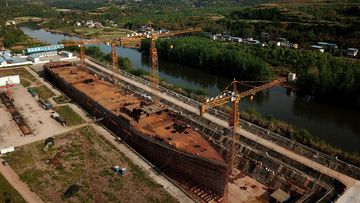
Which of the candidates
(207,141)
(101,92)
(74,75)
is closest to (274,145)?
(207,141)

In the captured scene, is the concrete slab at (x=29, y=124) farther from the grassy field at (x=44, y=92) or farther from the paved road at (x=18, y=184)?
the paved road at (x=18, y=184)

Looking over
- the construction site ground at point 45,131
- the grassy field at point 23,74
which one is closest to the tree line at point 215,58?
the grassy field at point 23,74

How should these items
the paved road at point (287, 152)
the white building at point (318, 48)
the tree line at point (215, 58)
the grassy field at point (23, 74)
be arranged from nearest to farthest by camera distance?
1. the paved road at point (287, 152)
2. the grassy field at point (23, 74)
3. the tree line at point (215, 58)
4. the white building at point (318, 48)

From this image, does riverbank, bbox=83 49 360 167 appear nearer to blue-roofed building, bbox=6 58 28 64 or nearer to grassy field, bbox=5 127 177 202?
grassy field, bbox=5 127 177 202

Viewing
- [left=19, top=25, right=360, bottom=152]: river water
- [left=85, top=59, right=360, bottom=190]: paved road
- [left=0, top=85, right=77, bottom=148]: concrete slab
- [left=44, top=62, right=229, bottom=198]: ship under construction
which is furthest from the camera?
[left=19, top=25, right=360, bottom=152]: river water

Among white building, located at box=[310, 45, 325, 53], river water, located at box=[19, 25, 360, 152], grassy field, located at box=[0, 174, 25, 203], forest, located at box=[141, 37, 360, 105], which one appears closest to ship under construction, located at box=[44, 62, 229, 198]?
grassy field, located at box=[0, 174, 25, 203]
